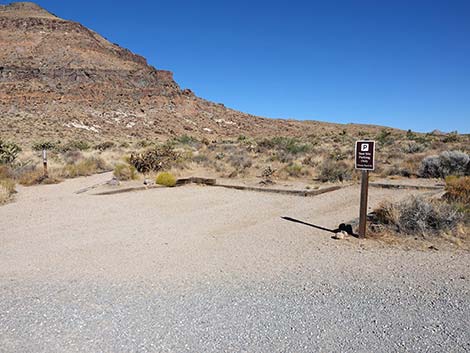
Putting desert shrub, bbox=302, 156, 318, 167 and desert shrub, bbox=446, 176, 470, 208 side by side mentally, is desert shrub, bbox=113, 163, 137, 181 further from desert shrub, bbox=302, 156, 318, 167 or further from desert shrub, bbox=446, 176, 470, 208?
desert shrub, bbox=446, 176, 470, 208

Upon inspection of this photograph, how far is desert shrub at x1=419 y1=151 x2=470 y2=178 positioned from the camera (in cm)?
1470

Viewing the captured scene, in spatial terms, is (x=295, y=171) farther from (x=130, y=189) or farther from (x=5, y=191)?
(x=5, y=191)

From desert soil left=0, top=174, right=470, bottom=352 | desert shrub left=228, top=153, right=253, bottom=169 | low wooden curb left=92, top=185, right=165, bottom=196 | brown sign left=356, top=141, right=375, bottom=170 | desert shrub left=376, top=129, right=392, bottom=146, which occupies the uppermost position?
desert shrub left=376, top=129, right=392, bottom=146

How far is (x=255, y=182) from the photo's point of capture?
1489 centimetres

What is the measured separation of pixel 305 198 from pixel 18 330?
28.4 ft

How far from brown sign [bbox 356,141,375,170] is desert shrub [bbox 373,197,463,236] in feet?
4.69

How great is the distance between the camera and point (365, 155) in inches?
262

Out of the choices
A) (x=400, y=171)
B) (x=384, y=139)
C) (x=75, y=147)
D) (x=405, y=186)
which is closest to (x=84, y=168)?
(x=405, y=186)

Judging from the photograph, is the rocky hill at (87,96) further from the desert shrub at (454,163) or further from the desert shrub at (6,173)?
the desert shrub at (454,163)

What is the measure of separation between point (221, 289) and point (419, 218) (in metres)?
4.32

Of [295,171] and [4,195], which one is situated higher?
[295,171]

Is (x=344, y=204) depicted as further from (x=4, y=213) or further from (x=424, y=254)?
(x=4, y=213)

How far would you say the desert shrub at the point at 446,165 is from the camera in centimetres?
1470

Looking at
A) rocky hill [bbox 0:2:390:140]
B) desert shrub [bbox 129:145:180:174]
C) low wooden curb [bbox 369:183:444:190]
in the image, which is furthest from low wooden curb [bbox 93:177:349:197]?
rocky hill [bbox 0:2:390:140]
